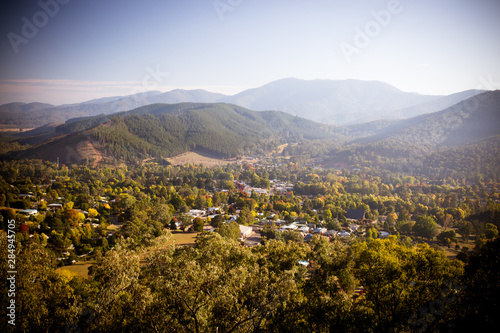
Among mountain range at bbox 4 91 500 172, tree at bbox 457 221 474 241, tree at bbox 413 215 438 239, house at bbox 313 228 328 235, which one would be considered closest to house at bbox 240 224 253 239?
house at bbox 313 228 328 235

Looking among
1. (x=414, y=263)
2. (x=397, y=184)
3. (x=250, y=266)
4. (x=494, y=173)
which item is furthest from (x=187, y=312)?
(x=494, y=173)

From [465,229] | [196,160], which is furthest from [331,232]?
[196,160]

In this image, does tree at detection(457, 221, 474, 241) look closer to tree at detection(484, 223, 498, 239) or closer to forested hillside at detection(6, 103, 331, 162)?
tree at detection(484, 223, 498, 239)

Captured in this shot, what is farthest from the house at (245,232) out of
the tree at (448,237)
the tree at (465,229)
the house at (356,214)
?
the tree at (465,229)

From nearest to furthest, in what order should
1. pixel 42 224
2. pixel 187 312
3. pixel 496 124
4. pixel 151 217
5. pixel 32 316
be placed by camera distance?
pixel 187 312
pixel 32 316
pixel 42 224
pixel 151 217
pixel 496 124

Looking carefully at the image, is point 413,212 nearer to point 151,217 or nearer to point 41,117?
point 151,217

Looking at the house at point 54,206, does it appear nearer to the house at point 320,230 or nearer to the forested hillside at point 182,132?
the house at point 320,230
